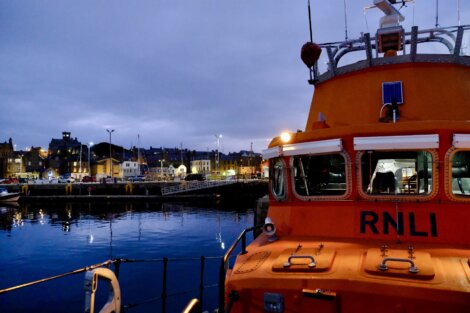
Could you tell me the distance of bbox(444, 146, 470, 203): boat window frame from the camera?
198 inches

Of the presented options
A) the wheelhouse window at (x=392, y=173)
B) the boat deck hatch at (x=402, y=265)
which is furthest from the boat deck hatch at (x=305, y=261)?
the wheelhouse window at (x=392, y=173)

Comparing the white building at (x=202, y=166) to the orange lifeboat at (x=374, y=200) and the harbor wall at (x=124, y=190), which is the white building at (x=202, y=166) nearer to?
the harbor wall at (x=124, y=190)

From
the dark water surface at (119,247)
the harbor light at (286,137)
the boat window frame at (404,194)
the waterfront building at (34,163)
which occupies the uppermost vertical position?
the waterfront building at (34,163)

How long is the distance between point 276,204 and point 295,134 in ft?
A: 4.23

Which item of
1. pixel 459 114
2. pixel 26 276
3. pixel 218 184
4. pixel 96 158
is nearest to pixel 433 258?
pixel 459 114

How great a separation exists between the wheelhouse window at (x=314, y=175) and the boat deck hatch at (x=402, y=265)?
5.63ft

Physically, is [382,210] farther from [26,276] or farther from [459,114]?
[26,276]

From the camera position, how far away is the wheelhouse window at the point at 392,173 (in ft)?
17.9

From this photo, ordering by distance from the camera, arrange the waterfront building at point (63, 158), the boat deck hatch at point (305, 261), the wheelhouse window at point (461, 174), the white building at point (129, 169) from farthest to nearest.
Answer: the waterfront building at point (63, 158) < the white building at point (129, 169) < the wheelhouse window at point (461, 174) < the boat deck hatch at point (305, 261)

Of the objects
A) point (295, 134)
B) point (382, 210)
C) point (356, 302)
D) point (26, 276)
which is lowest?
point (26, 276)

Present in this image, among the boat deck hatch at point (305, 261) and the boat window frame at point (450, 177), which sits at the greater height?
the boat window frame at point (450, 177)

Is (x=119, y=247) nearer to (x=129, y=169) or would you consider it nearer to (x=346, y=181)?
(x=346, y=181)

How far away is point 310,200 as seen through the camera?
5.97m

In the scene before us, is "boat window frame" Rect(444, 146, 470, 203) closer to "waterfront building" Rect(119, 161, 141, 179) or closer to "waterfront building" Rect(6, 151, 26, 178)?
"waterfront building" Rect(119, 161, 141, 179)
